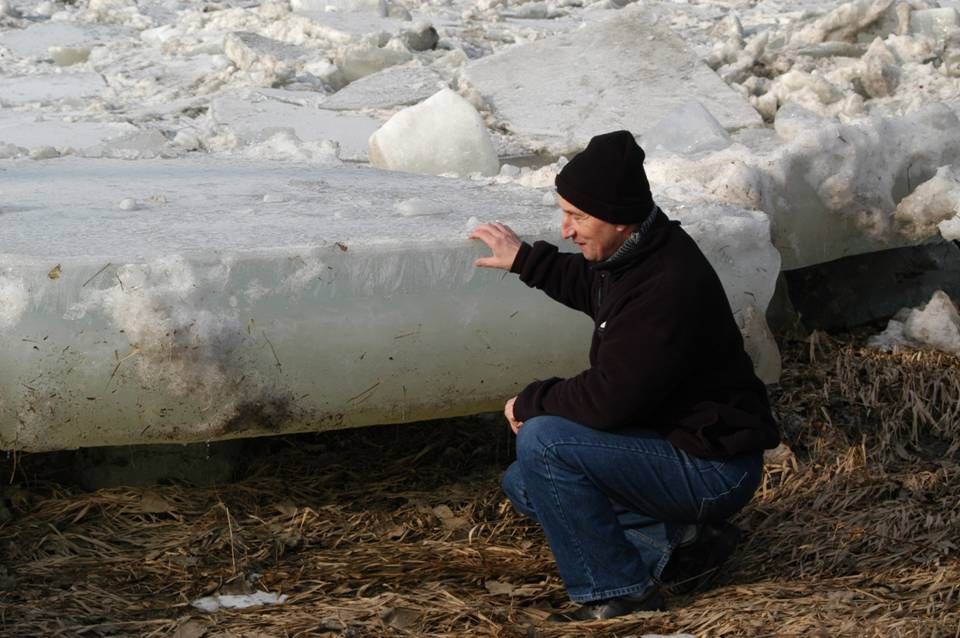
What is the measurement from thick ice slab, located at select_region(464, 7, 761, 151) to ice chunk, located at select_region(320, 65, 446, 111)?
0.24 m

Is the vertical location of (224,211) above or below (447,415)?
above

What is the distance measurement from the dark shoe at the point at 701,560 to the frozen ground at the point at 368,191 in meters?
0.50

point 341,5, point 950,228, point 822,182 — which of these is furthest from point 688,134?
point 341,5

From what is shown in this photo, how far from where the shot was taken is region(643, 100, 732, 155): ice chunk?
4.51 m

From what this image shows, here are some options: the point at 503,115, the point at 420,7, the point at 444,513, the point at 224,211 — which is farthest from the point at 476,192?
the point at 420,7

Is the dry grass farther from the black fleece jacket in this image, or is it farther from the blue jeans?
the black fleece jacket

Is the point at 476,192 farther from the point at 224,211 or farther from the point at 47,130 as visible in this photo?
the point at 47,130

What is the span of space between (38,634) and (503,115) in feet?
13.0

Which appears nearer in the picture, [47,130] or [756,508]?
[756,508]

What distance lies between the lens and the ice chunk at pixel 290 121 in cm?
534

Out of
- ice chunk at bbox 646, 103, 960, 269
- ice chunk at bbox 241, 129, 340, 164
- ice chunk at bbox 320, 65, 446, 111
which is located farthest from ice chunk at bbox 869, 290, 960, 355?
ice chunk at bbox 320, 65, 446, 111

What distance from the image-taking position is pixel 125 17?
8.12 metres

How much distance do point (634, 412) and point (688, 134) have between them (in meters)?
2.46

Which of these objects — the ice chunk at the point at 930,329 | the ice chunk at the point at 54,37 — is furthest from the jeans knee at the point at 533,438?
the ice chunk at the point at 54,37
